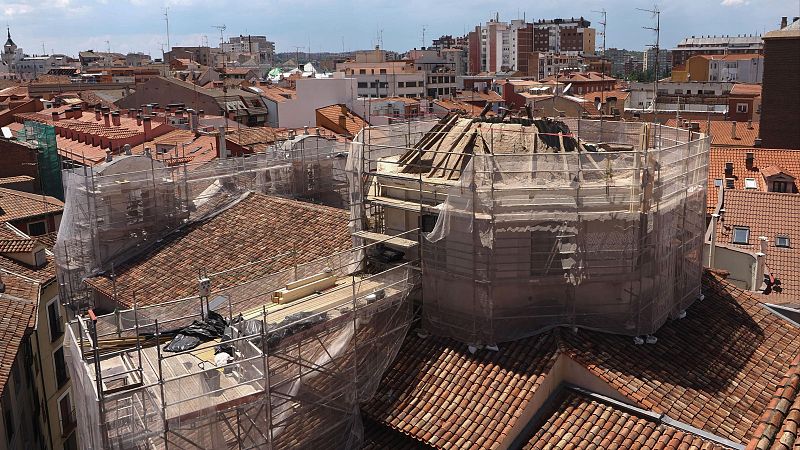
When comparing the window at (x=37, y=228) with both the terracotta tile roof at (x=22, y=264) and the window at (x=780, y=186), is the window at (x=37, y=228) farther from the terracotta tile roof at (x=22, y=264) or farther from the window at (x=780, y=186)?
the window at (x=780, y=186)

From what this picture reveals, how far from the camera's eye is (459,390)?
1191 centimetres

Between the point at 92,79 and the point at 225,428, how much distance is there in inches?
2958

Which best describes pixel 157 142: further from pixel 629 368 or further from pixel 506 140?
pixel 629 368

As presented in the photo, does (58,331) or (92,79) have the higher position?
(92,79)

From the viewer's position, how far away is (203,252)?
1766 centimetres

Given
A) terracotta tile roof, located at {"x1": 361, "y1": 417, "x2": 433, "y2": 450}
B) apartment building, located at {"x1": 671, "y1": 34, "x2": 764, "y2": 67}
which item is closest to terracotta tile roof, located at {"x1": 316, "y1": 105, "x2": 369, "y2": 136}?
terracotta tile roof, located at {"x1": 361, "y1": 417, "x2": 433, "y2": 450}

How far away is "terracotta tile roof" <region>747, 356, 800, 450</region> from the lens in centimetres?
684

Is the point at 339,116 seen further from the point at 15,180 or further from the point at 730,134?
the point at 730,134

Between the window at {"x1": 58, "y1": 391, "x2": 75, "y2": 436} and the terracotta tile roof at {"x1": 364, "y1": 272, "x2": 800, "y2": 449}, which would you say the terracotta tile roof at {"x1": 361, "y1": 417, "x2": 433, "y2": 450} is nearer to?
the terracotta tile roof at {"x1": 364, "y1": 272, "x2": 800, "y2": 449}

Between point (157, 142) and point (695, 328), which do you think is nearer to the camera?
point (695, 328)

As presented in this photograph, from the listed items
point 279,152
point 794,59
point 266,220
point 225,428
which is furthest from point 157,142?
point 794,59

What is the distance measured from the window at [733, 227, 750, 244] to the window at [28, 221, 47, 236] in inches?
789

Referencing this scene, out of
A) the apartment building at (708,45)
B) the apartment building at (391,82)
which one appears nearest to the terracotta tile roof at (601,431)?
the apartment building at (391,82)

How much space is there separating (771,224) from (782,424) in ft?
55.5
